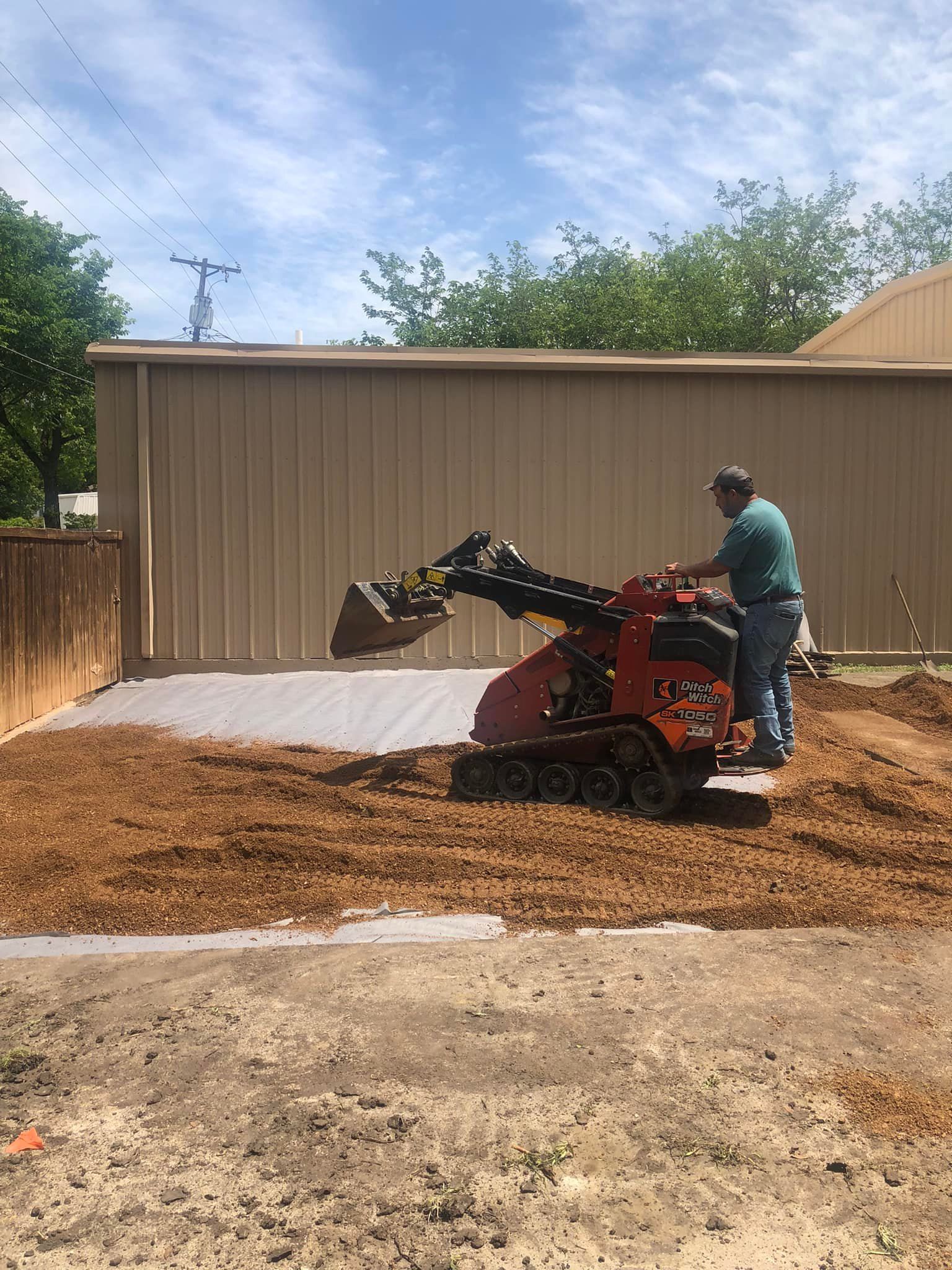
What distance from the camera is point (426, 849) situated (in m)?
5.11

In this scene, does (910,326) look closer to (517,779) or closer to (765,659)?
(765,659)

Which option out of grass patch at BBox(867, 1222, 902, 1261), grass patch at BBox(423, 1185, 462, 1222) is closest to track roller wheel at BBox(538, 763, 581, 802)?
grass patch at BBox(423, 1185, 462, 1222)

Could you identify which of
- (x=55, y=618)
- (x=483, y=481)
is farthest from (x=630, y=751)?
(x=483, y=481)

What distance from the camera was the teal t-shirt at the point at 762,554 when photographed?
559 cm

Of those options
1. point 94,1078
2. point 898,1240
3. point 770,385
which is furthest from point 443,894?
point 770,385

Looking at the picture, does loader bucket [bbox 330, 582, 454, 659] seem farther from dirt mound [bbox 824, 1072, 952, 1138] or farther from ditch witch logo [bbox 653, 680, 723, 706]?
dirt mound [bbox 824, 1072, 952, 1138]

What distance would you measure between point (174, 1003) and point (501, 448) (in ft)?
27.1

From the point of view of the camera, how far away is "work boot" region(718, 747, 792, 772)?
560cm

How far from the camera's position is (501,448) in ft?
35.4

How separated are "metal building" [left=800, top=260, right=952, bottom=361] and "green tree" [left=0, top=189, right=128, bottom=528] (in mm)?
27182

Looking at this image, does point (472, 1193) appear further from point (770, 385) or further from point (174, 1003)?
point (770, 385)

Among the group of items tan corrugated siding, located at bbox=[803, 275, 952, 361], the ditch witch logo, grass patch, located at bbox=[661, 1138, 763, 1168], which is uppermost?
tan corrugated siding, located at bbox=[803, 275, 952, 361]

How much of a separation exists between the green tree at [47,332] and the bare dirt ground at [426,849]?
30626 millimetres

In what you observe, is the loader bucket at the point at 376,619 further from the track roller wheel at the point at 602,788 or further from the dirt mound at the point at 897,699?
the dirt mound at the point at 897,699
